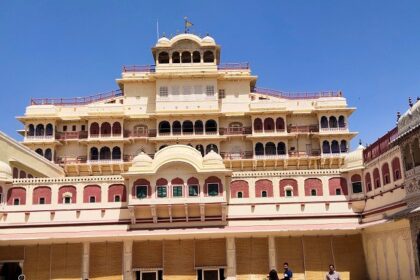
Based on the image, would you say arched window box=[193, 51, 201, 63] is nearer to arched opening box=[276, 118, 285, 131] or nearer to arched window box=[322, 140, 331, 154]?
arched opening box=[276, 118, 285, 131]

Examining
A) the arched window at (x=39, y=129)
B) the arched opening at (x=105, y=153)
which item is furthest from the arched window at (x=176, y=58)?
the arched window at (x=39, y=129)

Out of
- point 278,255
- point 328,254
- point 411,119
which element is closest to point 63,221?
point 278,255

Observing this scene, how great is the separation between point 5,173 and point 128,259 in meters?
11.0

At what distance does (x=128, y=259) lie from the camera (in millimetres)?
35500

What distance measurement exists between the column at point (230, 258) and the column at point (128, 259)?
6849mm

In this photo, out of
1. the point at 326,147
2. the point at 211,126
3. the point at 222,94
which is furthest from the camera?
the point at 222,94

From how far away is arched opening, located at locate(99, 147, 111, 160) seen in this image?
5071 cm

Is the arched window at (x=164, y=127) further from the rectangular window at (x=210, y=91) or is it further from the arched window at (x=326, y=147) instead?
the arched window at (x=326, y=147)

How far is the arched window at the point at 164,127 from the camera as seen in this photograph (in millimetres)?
50844

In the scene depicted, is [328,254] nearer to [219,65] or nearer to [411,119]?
[411,119]

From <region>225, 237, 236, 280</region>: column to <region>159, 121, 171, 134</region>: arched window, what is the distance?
18.0 meters

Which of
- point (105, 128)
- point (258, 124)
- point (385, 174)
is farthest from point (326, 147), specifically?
point (105, 128)

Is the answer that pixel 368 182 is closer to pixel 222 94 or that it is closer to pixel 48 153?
pixel 222 94

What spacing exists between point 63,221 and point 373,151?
23.1 metres
